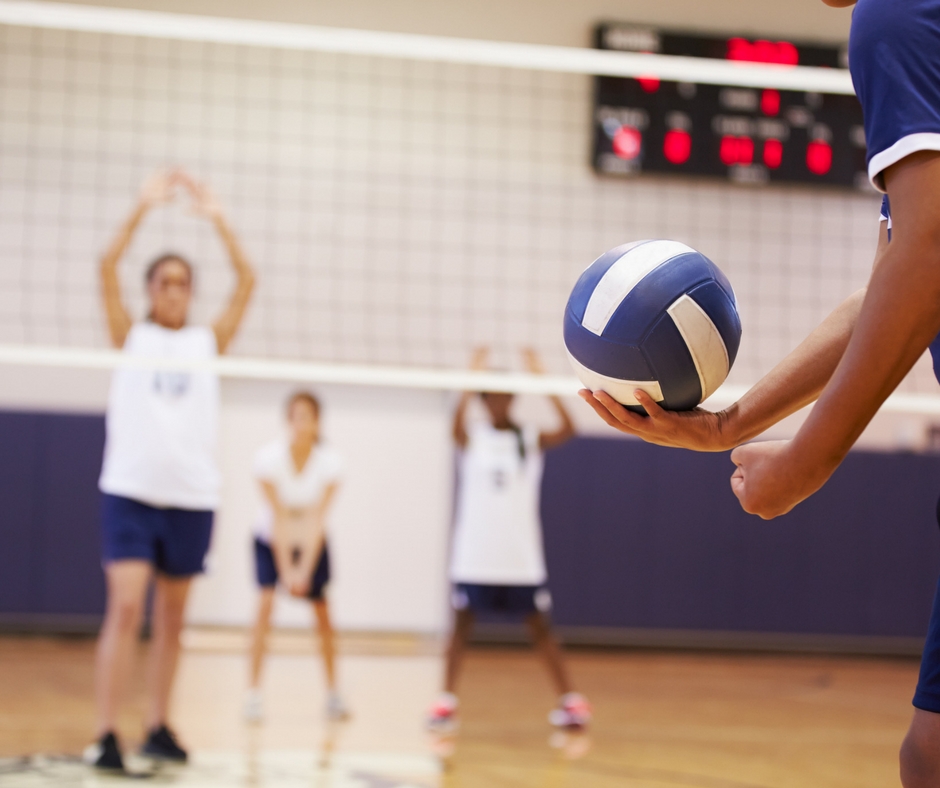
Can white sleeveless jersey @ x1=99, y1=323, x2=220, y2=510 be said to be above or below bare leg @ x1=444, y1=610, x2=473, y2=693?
above

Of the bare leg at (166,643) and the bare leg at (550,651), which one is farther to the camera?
the bare leg at (550,651)

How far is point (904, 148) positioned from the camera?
1.07m

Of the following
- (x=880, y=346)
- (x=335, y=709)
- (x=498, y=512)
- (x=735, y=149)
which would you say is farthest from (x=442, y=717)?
(x=735, y=149)

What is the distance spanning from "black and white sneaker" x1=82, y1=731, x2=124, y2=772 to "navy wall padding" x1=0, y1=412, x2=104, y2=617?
3.14 meters

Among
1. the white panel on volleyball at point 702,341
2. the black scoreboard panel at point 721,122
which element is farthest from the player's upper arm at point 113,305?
the black scoreboard panel at point 721,122

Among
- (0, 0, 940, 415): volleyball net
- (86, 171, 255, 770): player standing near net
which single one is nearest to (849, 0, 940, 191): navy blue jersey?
(86, 171, 255, 770): player standing near net

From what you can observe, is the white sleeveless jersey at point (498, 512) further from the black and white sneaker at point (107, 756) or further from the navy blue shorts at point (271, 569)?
the black and white sneaker at point (107, 756)

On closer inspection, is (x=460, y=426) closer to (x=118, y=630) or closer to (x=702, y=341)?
(x=118, y=630)

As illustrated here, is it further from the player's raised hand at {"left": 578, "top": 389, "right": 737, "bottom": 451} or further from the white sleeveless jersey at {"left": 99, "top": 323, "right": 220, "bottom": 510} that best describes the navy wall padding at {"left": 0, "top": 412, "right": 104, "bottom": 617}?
the player's raised hand at {"left": 578, "top": 389, "right": 737, "bottom": 451}

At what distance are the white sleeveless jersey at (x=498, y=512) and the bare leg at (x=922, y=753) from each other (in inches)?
131

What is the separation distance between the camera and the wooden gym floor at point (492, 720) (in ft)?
11.9

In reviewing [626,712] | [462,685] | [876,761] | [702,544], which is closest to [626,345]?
[876,761]

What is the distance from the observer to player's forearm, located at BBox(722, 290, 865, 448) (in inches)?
54.8

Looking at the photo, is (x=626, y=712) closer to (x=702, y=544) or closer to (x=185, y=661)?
(x=702, y=544)
